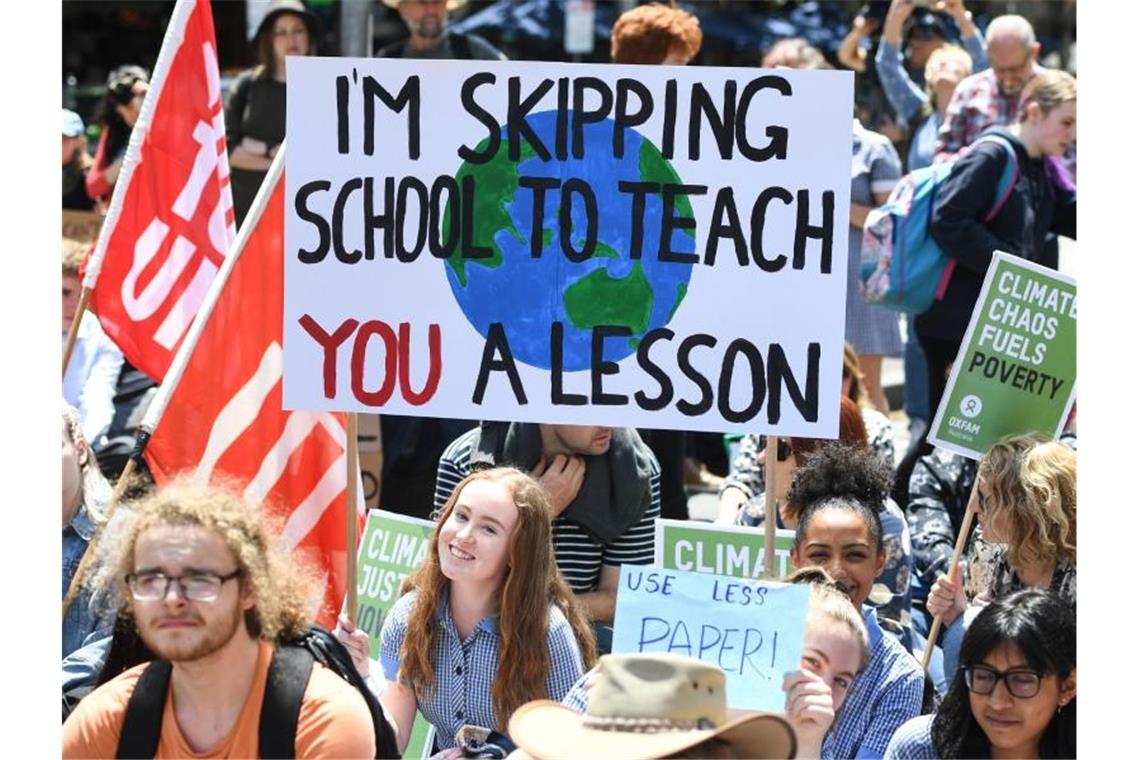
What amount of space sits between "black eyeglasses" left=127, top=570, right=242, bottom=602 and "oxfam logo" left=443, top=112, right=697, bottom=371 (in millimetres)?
1255

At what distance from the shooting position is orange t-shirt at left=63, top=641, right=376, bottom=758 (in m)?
3.69

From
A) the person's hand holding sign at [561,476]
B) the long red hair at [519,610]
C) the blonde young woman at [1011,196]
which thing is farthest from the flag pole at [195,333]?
the blonde young woman at [1011,196]

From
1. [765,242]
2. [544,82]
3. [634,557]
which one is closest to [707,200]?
[765,242]

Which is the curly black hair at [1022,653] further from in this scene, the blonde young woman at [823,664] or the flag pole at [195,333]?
the flag pole at [195,333]

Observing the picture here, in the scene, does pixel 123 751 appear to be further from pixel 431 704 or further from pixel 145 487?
pixel 145 487

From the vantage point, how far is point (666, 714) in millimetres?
3516

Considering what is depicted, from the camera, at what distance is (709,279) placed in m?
4.70

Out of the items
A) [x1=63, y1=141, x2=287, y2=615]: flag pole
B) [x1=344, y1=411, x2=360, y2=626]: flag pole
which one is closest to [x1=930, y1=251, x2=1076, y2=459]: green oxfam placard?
[x1=344, y1=411, x2=360, y2=626]: flag pole

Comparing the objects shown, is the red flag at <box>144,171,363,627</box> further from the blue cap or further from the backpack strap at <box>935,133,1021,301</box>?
the blue cap

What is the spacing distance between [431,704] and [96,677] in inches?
28.9

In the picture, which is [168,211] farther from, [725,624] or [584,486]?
[725,624]

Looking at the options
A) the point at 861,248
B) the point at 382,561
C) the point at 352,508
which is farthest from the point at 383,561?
the point at 861,248

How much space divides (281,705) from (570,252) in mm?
1471

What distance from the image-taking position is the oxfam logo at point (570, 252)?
4.73 meters
